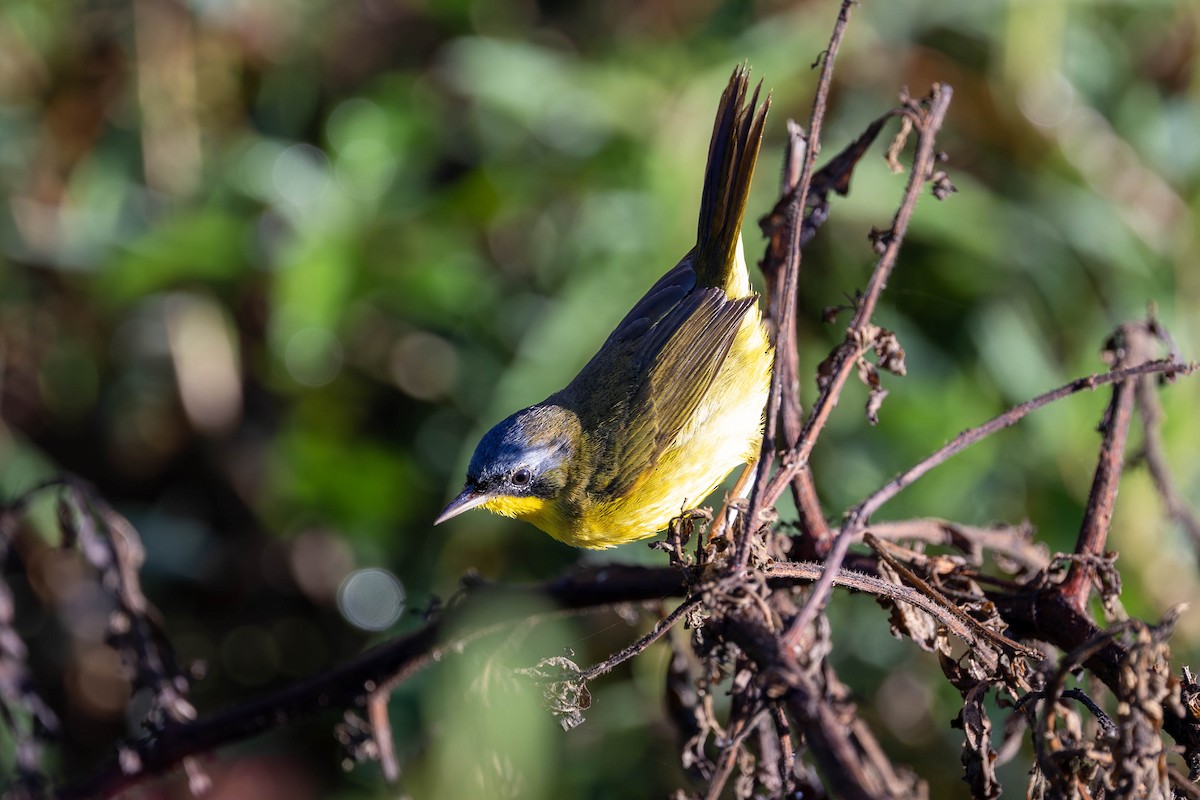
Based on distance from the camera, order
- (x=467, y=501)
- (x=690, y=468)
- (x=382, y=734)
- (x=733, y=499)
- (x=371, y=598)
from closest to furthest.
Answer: (x=382, y=734) → (x=733, y=499) → (x=467, y=501) → (x=690, y=468) → (x=371, y=598)

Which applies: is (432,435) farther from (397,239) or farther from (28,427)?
(28,427)

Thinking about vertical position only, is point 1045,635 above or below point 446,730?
above

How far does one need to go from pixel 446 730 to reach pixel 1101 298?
2.44m

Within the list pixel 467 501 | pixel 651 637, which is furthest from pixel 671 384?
pixel 651 637

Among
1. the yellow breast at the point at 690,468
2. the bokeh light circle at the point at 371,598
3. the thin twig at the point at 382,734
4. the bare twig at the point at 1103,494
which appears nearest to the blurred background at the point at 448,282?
the bokeh light circle at the point at 371,598

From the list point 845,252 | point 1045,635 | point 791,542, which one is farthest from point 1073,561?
point 845,252

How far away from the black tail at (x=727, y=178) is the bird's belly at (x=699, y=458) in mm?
159

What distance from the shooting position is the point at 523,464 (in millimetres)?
2338

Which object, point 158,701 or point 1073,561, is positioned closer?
point 1073,561

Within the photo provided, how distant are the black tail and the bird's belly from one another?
159 mm

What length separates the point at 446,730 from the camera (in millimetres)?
2619

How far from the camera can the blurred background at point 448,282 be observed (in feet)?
10.4

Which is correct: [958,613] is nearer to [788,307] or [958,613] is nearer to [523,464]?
[788,307]

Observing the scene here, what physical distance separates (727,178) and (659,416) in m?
0.55
